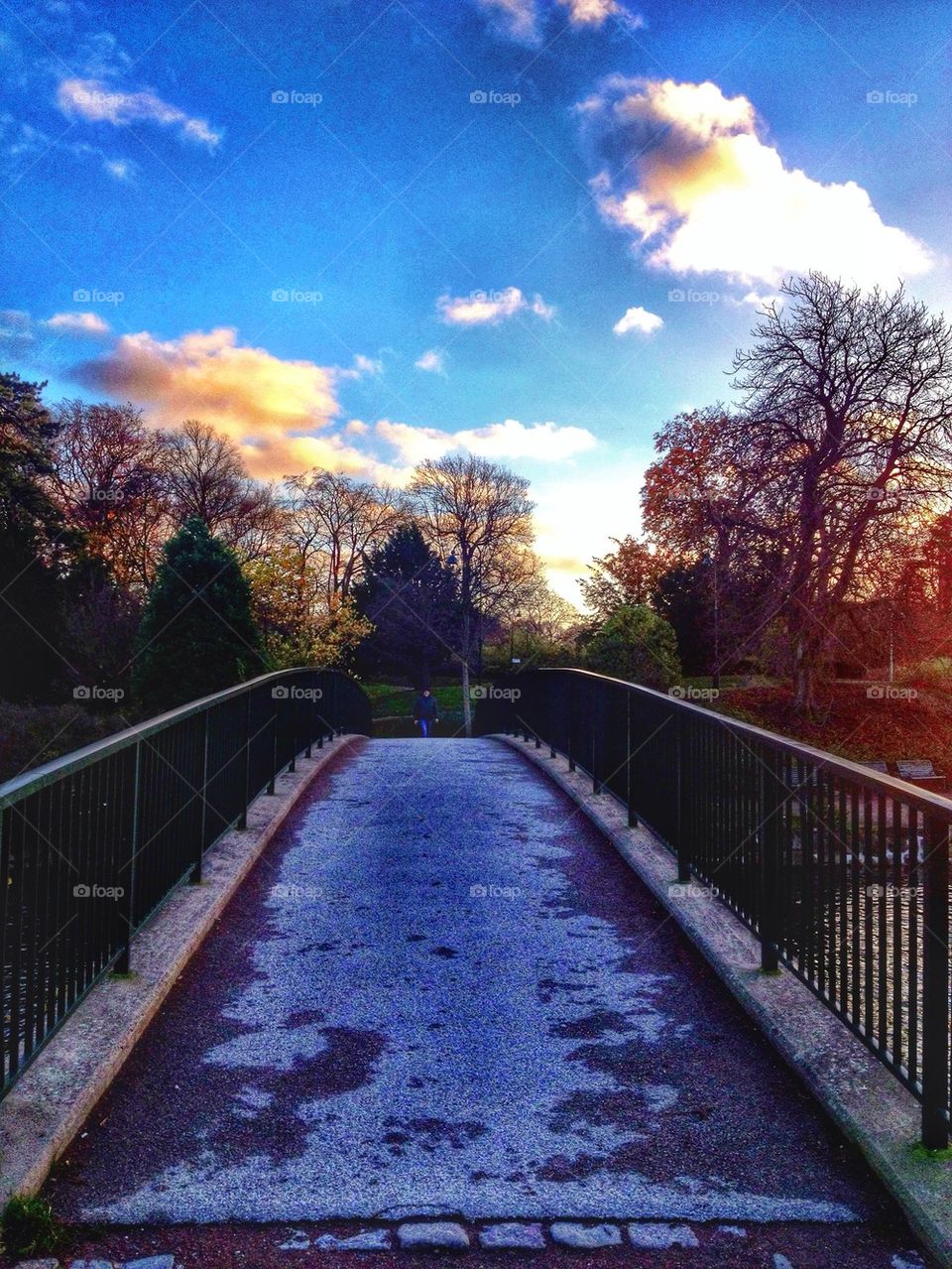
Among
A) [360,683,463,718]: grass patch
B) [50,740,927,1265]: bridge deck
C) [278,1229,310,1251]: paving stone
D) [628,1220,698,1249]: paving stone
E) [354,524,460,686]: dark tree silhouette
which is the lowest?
[360,683,463,718]: grass patch

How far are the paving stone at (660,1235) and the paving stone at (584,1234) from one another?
0.05 m

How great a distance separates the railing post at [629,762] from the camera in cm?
721

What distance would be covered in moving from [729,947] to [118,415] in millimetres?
41645

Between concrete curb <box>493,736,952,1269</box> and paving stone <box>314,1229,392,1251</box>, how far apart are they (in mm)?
1445

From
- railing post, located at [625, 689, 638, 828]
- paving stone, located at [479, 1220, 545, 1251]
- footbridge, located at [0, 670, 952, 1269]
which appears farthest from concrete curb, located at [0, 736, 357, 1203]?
railing post, located at [625, 689, 638, 828]

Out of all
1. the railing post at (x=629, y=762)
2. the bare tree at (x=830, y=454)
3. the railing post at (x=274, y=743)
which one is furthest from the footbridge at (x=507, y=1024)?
the bare tree at (x=830, y=454)

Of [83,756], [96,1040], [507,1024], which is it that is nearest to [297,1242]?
[96,1040]

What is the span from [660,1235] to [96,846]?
2487 mm

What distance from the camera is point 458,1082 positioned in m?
3.52

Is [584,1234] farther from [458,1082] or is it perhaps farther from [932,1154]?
[932,1154]

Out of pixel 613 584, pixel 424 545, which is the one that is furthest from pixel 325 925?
pixel 424 545

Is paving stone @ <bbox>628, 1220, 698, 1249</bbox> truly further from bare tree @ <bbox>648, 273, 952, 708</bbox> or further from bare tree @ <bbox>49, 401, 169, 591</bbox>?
bare tree @ <bbox>49, 401, 169, 591</bbox>

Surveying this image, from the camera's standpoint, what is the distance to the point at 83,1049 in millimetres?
3479

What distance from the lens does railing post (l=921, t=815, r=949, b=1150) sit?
276 centimetres
